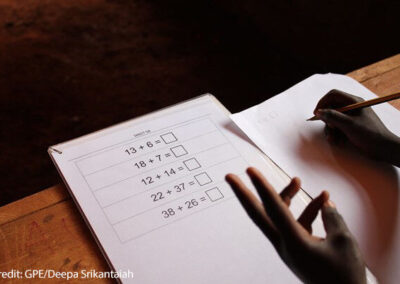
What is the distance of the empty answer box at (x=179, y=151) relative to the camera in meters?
0.63

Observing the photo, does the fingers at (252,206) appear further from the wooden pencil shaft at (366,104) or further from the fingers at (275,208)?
the wooden pencil shaft at (366,104)

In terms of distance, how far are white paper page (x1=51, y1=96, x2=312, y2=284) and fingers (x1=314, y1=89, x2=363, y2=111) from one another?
14cm

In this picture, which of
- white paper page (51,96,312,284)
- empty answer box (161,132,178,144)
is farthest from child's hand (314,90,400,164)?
empty answer box (161,132,178,144)

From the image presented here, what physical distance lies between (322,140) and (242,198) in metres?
0.34

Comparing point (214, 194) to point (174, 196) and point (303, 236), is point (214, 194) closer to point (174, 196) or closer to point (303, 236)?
point (174, 196)

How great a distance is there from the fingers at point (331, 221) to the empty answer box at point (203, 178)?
194 mm

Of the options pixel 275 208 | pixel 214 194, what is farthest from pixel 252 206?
pixel 214 194

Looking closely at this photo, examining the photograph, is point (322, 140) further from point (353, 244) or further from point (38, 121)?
point (38, 121)

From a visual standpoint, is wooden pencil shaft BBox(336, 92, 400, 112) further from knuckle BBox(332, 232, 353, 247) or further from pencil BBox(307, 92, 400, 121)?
knuckle BBox(332, 232, 353, 247)

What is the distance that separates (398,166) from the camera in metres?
0.64

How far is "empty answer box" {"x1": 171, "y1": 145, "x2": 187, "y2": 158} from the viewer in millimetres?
634

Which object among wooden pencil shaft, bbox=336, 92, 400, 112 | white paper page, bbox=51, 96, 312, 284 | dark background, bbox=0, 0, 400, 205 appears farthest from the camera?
dark background, bbox=0, 0, 400, 205

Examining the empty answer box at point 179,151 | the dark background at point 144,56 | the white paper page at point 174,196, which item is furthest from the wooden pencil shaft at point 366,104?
the dark background at point 144,56

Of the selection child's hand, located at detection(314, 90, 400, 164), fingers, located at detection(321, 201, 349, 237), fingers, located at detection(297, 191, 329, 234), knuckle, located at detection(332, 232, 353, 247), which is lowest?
knuckle, located at detection(332, 232, 353, 247)
